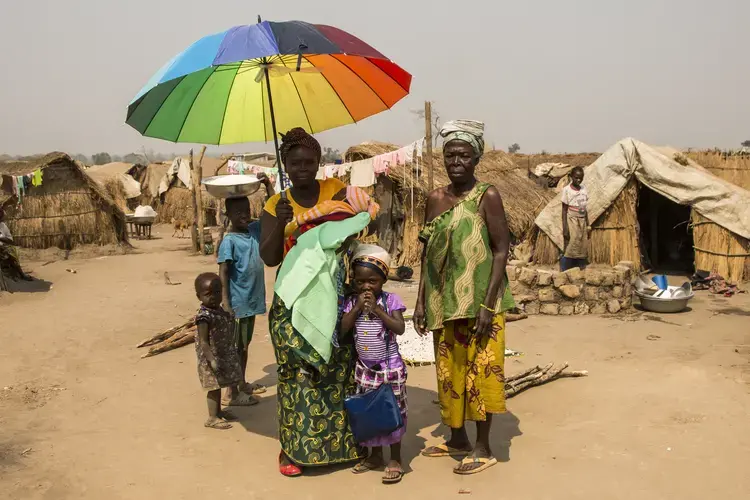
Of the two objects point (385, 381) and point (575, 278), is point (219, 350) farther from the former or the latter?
point (575, 278)

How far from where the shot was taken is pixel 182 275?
1173 centimetres

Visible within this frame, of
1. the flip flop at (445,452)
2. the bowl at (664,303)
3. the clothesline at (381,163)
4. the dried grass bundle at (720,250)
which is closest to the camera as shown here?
the flip flop at (445,452)

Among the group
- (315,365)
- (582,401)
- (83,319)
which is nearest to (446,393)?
(315,365)

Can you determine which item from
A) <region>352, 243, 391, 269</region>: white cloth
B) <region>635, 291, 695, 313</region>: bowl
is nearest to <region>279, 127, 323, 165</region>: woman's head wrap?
<region>352, 243, 391, 269</region>: white cloth

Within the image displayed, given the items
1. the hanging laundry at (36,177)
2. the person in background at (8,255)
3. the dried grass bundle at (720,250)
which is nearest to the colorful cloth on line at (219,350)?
the person in background at (8,255)

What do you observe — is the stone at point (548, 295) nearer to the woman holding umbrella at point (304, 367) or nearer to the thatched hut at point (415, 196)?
the thatched hut at point (415, 196)

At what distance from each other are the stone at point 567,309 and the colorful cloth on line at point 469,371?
447 centimetres

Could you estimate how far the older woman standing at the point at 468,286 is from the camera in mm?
3295

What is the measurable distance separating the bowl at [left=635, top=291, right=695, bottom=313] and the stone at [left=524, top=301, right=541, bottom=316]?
124 cm

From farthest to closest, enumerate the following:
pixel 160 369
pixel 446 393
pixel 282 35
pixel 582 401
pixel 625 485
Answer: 1. pixel 160 369
2. pixel 582 401
3. pixel 446 393
4. pixel 625 485
5. pixel 282 35

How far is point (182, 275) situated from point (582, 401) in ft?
28.9

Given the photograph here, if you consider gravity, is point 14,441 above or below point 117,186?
below

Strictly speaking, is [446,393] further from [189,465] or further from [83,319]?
[83,319]

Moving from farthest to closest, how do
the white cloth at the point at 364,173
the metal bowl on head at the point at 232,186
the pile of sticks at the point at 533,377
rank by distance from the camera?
the white cloth at the point at 364,173 < the metal bowl on head at the point at 232,186 < the pile of sticks at the point at 533,377
